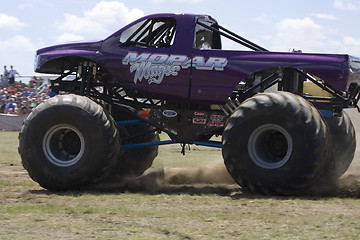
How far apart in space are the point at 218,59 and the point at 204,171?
209cm

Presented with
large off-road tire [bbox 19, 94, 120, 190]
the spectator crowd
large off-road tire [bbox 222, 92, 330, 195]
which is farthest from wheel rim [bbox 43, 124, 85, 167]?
the spectator crowd

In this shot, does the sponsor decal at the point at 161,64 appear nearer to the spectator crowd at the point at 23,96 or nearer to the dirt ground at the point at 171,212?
the dirt ground at the point at 171,212

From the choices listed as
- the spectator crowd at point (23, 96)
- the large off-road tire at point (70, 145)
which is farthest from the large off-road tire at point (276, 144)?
the spectator crowd at point (23, 96)

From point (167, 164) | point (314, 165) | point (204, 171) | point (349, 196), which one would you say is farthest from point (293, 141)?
point (167, 164)

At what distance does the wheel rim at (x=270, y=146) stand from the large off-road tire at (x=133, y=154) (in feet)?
7.33

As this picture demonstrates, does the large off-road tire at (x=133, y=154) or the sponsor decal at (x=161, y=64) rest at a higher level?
the sponsor decal at (x=161, y=64)

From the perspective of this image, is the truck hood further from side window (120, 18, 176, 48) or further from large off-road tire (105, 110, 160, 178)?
large off-road tire (105, 110, 160, 178)

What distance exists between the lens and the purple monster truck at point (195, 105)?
658cm

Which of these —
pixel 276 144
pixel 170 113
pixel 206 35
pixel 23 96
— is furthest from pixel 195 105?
pixel 23 96

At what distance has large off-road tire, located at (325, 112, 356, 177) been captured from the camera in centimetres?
825

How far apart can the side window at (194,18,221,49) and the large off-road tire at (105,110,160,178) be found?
5.05 ft

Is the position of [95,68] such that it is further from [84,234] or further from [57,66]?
[84,234]

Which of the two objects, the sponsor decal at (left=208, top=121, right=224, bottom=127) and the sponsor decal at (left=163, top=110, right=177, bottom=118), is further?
the sponsor decal at (left=163, top=110, right=177, bottom=118)

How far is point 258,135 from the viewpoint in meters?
6.79
